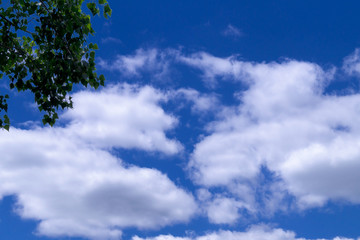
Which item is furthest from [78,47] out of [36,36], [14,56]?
[14,56]

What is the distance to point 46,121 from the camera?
58.1 ft

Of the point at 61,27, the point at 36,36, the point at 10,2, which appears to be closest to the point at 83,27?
the point at 61,27

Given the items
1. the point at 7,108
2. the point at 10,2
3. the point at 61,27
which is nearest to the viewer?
the point at 61,27

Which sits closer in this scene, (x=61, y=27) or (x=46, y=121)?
(x=61, y=27)

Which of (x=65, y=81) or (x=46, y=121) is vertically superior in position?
(x=65, y=81)

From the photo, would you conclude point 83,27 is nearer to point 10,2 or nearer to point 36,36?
point 36,36

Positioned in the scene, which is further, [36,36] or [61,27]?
[36,36]

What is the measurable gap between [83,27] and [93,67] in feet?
5.13

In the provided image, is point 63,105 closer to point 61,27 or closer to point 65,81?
point 65,81

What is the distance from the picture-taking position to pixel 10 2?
1677 cm

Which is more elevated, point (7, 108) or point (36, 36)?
point (36, 36)

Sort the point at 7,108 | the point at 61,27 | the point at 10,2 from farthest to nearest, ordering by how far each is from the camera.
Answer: the point at 7,108
the point at 10,2
the point at 61,27

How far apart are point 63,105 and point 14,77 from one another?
2.44m

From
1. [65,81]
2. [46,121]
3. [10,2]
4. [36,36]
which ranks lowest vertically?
[46,121]
